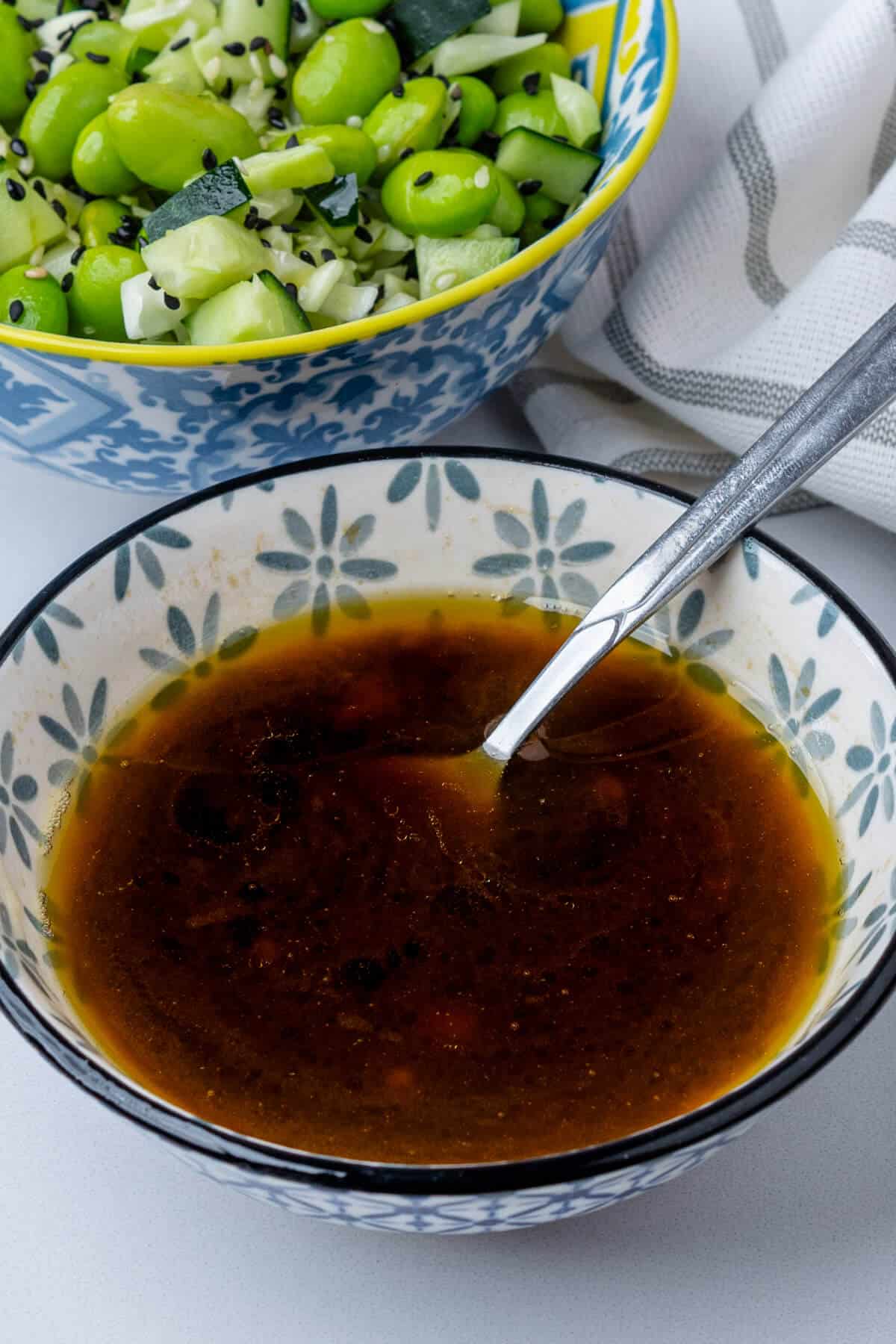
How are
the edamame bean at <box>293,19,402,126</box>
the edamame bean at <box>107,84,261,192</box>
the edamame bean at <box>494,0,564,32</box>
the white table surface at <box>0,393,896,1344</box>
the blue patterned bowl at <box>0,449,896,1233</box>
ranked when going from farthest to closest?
the edamame bean at <box>494,0,564,32</box> → the edamame bean at <box>293,19,402,126</box> → the edamame bean at <box>107,84,261,192</box> → the white table surface at <box>0,393,896,1344</box> → the blue patterned bowl at <box>0,449,896,1233</box>

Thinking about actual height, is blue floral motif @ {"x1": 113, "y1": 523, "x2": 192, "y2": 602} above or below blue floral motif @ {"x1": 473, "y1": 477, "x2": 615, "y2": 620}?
below

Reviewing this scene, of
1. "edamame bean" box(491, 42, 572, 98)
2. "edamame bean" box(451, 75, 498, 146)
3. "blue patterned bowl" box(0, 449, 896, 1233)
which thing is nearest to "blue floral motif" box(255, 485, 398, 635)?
"blue patterned bowl" box(0, 449, 896, 1233)

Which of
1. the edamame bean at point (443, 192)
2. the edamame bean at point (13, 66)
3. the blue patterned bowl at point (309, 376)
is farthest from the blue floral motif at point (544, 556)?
the edamame bean at point (13, 66)

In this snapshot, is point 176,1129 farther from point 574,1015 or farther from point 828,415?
point 828,415

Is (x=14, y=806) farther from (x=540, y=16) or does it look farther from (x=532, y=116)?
(x=540, y=16)

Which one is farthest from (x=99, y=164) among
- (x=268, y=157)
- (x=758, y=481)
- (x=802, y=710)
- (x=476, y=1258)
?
(x=476, y=1258)

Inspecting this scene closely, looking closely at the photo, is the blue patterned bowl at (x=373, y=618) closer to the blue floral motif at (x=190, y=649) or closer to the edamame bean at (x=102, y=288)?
the blue floral motif at (x=190, y=649)

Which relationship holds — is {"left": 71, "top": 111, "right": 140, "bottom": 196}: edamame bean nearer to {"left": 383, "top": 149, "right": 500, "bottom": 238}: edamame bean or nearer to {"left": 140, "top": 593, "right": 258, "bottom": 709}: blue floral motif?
{"left": 383, "top": 149, "right": 500, "bottom": 238}: edamame bean
